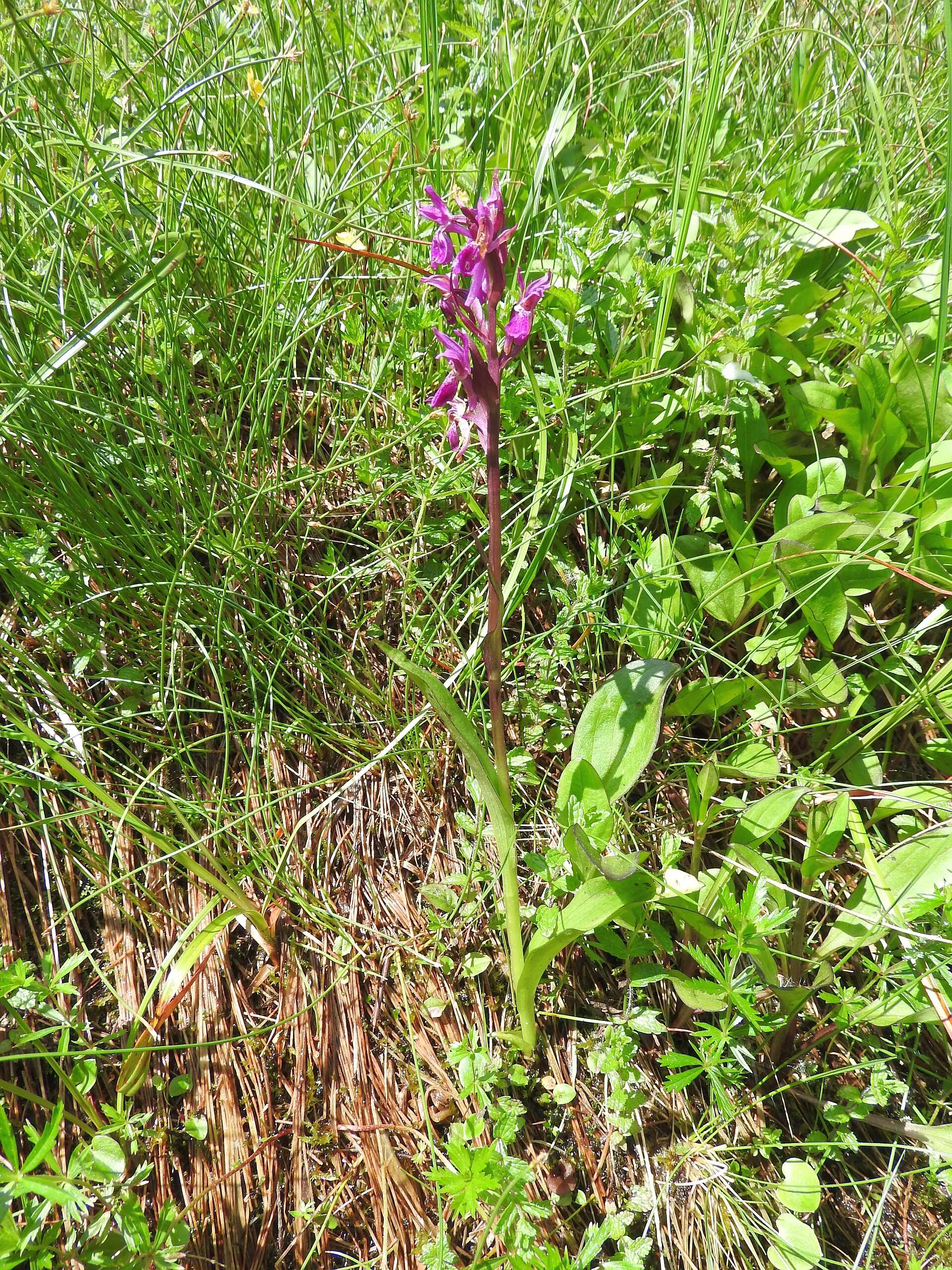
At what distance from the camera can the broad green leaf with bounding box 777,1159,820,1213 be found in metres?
1.06

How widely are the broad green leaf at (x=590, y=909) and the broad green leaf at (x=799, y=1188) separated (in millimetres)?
448

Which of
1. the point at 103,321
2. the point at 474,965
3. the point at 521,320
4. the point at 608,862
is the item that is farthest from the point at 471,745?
the point at 103,321

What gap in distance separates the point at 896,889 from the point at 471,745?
2.35 feet

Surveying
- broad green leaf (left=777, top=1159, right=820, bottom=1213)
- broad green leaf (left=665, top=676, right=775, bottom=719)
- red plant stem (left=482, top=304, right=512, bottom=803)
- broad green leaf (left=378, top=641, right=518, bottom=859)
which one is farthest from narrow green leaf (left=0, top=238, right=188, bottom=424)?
broad green leaf (left=777, top=1159, right=820, bottom=1213)

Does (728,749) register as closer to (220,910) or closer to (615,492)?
(615,492)

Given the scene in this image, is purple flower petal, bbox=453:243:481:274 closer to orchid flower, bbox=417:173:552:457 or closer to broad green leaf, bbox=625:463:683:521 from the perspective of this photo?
orchid flower, bbox=417:173:552:457

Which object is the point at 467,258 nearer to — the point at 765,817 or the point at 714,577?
the point at 714,577

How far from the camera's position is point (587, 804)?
112cm

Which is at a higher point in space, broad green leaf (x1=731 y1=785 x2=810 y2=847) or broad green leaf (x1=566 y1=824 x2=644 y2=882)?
broad green leaf (x1=566 y1=824 x2=644 y2=882)

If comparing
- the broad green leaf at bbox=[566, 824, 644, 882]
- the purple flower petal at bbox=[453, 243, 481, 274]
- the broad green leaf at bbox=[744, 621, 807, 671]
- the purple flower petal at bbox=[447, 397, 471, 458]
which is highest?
the purple flower petal at bbox=[453, 243, 481, 274]

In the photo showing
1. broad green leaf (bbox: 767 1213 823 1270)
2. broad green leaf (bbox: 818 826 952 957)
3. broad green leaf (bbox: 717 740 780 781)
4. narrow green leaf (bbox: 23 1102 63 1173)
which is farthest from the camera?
broad green leaf (bbox: 717 740 780 781)

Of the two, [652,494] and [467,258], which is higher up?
[467,258]

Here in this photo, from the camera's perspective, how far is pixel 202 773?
135 centimetres

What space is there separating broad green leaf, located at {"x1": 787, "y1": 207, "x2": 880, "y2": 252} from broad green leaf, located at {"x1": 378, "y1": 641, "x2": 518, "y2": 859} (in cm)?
115
